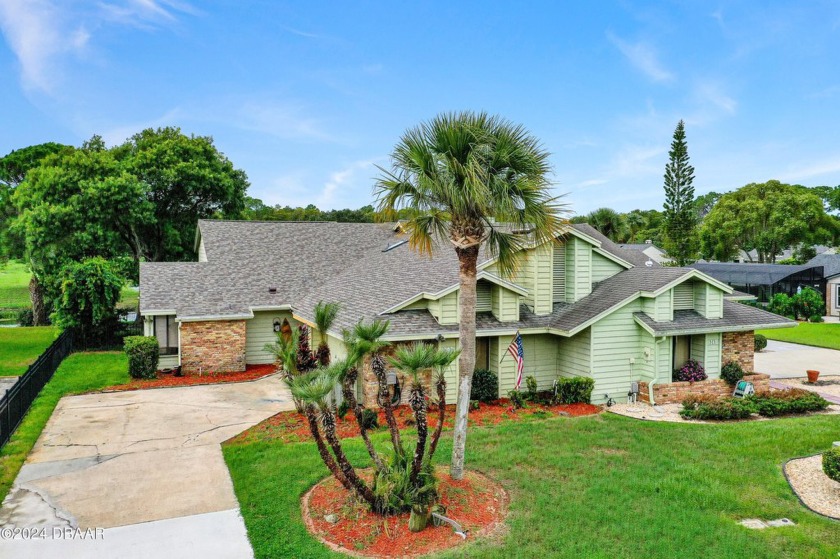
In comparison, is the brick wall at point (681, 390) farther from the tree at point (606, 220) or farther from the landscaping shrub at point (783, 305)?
the tree at point (606, 220)

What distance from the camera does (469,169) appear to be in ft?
28.2

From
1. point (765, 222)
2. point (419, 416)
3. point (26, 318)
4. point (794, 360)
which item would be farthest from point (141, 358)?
point (765, 222)

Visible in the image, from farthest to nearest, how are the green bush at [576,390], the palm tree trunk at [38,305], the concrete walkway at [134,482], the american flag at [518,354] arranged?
1. the palm tree trunk at [38,305]
2. the green bush at [576,390]
3. the american flag at [518,354]
4. the concrete walkway at [134,482]

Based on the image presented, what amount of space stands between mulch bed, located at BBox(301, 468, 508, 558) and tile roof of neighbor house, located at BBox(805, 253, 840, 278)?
4356 cm

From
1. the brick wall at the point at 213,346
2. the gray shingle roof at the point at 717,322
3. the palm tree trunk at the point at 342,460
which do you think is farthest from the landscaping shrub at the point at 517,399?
the brick wall at the point at 213,346

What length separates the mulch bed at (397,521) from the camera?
7.28 metres

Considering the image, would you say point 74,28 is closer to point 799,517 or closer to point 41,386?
point 41,386

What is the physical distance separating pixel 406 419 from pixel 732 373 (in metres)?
10.0

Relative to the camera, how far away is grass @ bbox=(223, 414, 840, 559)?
7266mm

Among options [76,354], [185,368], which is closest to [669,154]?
[185,368]

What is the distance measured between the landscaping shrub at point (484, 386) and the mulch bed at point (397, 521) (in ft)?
18.8

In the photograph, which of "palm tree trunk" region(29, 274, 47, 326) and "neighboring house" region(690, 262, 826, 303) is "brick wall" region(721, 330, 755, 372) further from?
"palm tree trunk" region(29, 274, 47, 326)

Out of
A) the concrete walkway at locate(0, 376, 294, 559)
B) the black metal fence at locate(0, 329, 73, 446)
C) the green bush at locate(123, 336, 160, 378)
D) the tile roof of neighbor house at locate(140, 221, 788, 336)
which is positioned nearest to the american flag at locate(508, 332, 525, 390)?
the tile roof of neighbor house at locate(140, 221, 788, 336)

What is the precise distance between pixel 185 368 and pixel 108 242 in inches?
435
